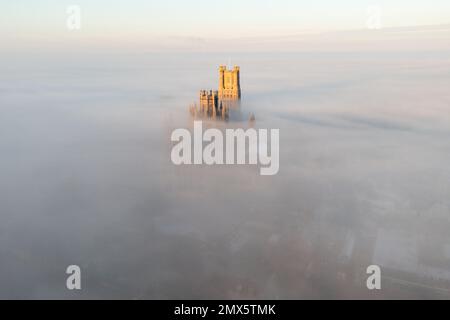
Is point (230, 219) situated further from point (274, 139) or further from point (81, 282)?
point (274, 139)

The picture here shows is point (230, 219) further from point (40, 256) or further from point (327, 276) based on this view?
point (40, 256)

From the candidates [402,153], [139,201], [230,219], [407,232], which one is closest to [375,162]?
[402,153]

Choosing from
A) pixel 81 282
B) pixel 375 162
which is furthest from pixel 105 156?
pixel 375 162

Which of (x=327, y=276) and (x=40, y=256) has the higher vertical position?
(x=40, y=256)

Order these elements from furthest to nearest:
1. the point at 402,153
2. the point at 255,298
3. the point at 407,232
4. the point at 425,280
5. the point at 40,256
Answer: the point at 402,153 → the point at 407,232 → the point at 40,256 → the point at 425,280 → the point at 255,298

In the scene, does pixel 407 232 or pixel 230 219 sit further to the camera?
pixel 230 219
